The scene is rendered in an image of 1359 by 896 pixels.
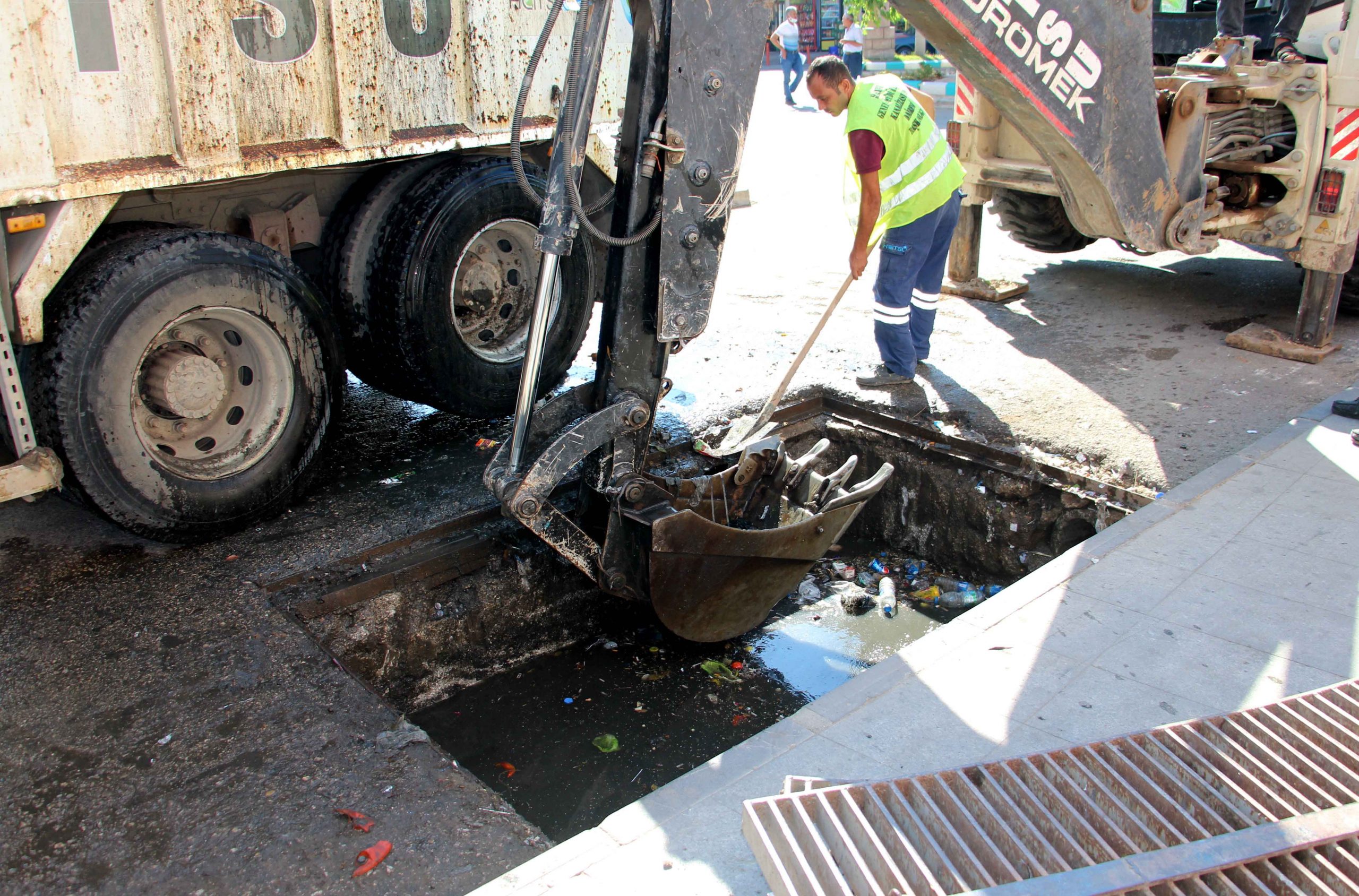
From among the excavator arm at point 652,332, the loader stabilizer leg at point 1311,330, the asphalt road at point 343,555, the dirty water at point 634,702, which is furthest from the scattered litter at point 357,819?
the loader stabilizer leg at point 1311,330

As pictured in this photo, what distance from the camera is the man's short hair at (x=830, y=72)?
5168 millimetres

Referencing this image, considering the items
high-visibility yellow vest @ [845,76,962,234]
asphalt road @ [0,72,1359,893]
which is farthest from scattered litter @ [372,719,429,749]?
high-visibility yellow vest @ [845,76,962,234]

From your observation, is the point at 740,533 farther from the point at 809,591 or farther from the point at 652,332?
the point at 809,591

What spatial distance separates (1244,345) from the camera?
20.5 ft

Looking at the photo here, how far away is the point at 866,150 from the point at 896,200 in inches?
17.5

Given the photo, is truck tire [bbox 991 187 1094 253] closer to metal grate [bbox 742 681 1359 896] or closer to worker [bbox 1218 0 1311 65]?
worker [bbox 1218 0 1311 65]

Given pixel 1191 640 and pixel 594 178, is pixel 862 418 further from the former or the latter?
pixel 1191 640

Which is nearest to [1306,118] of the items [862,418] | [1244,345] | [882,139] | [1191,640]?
[1244,345]

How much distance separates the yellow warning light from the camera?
3.47 m

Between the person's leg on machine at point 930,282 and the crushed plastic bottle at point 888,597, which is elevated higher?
the person's leg on machine at point 930,282

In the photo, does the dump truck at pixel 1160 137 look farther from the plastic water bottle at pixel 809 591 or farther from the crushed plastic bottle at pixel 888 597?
the plastic water bottle at pixel 809 591

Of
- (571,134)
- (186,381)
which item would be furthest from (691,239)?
(186,381)

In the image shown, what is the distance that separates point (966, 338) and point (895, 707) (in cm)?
392

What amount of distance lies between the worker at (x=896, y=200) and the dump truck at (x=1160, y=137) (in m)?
0.48
